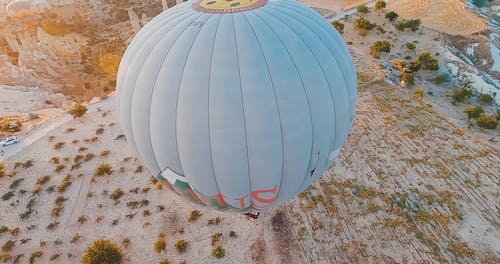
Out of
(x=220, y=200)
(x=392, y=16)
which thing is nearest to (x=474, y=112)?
(x=392, y=16)

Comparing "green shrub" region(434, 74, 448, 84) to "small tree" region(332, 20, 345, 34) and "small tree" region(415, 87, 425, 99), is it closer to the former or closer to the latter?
"small tree" region(415, 87, 425, 99)

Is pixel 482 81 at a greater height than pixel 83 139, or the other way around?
pixel 83 139

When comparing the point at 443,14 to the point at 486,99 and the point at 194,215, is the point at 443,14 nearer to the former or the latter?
the point at 486,99

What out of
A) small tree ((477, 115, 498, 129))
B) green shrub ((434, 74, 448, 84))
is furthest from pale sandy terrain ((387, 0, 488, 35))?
small tree ((477, 115, 498, 129))

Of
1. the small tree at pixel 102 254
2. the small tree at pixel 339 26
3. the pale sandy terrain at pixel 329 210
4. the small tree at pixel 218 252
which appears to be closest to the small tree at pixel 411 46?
the small tree at pixel 339 26

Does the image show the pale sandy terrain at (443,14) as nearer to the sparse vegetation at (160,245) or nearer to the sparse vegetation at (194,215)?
the sparse vegetation at (194,215)

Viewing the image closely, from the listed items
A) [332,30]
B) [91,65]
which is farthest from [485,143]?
[91,65]

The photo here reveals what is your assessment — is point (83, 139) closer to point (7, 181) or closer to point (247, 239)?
point (7, 181)
